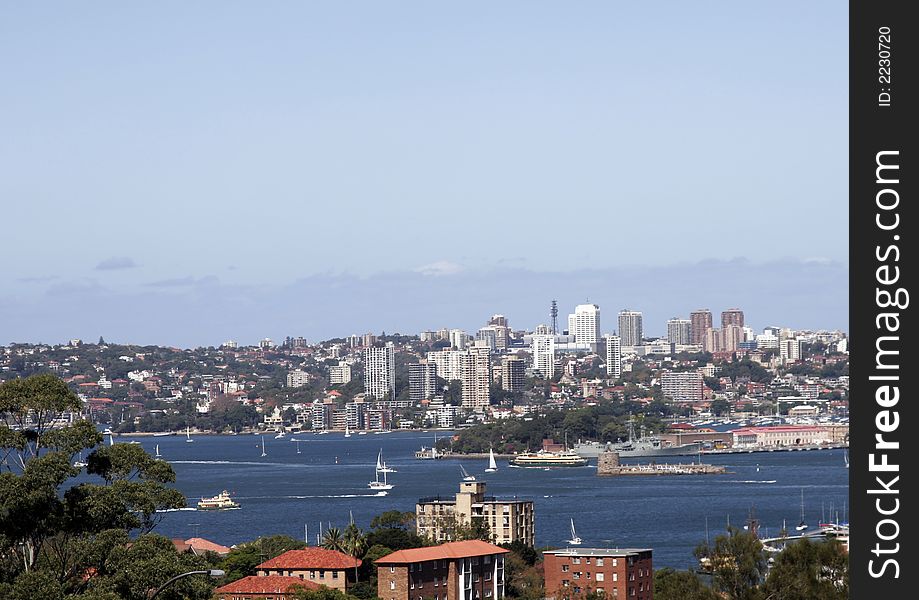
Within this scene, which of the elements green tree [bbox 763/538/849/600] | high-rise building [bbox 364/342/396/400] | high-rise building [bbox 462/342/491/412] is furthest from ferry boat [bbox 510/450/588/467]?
green tree [bbox 763/538/849/600]

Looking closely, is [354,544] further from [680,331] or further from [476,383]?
[680,331]

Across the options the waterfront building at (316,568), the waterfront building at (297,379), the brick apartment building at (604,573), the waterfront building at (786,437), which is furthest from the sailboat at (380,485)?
the waterfront building at (297,379)

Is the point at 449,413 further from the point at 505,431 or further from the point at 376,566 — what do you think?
the point at 376,566

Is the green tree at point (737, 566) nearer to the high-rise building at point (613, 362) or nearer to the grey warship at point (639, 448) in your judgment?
the grey warship at point (639, 448)

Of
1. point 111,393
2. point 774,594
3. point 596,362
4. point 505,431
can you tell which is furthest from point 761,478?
point 596,362

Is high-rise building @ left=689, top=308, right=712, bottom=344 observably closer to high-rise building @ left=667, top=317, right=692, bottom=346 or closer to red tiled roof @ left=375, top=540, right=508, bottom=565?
high-rise building @ left=667, top=317, right=692, bottom=346
